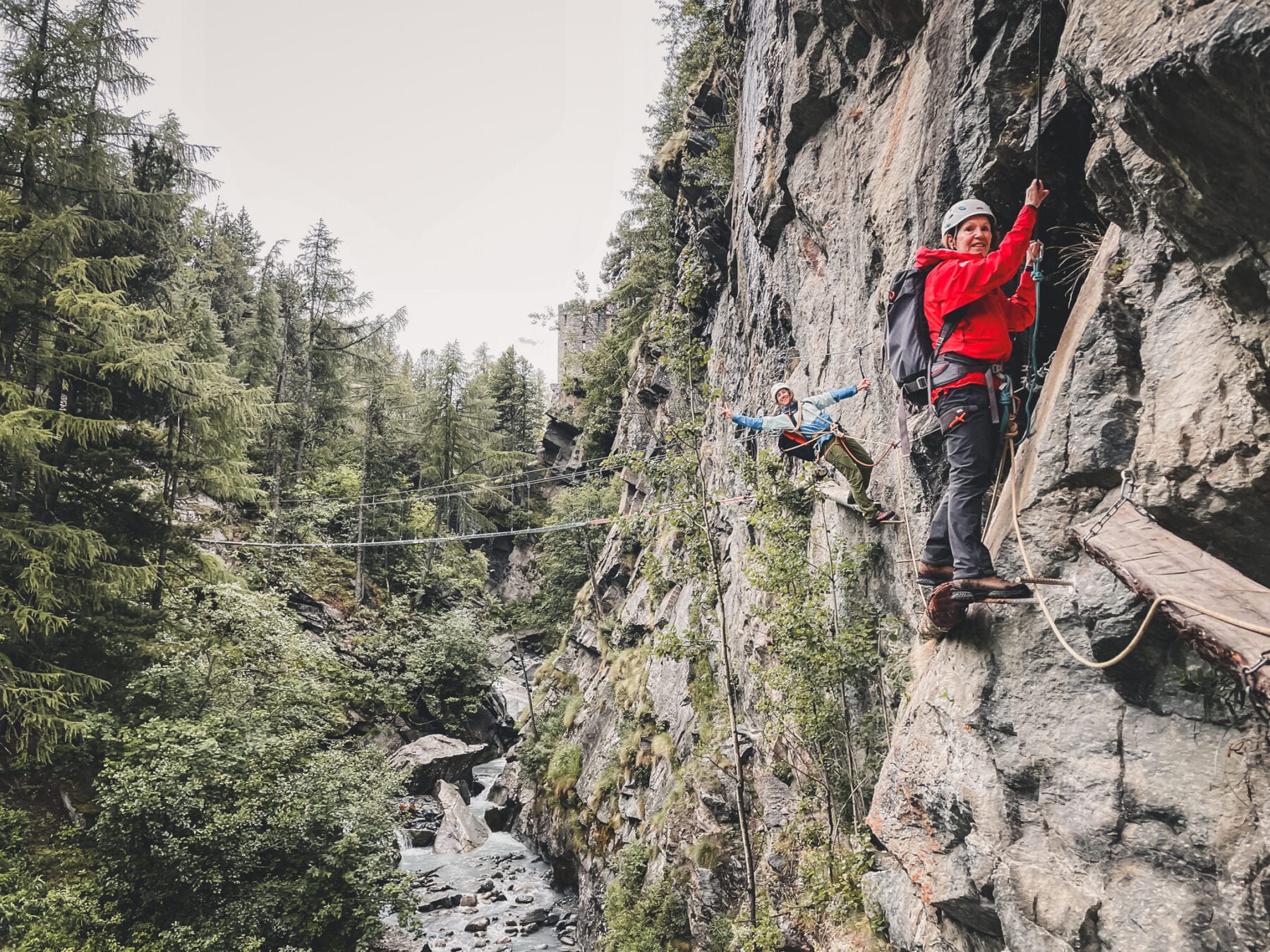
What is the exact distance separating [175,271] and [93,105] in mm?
2953

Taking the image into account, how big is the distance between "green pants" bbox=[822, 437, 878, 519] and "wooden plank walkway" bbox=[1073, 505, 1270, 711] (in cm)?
312

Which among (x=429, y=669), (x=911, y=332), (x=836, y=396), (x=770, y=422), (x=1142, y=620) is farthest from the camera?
(x=429, y=669)

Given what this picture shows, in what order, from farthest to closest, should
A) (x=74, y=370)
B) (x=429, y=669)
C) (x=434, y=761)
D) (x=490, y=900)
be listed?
(x=429, y=669) < (x=434, y=761) < (x=490, y=900) < (x=74, y=370)

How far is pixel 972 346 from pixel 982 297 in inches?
12.8

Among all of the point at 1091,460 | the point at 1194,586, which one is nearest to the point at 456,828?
the point at 1091,460

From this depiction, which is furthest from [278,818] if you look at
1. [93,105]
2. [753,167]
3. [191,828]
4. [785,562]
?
[753,167]

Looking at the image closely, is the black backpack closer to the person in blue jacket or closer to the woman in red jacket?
the woman in red jacket

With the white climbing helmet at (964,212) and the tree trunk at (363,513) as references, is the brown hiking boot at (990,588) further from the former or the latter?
the tree trunk at (363,513)

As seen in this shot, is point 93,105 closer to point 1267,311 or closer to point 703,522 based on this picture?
A: point 703,522

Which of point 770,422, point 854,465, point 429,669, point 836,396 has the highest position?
point 836,396

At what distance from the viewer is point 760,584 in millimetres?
6824

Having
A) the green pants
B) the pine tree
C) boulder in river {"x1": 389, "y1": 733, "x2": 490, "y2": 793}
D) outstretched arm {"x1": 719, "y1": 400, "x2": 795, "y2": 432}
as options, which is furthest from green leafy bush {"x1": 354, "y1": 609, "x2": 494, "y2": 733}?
the green pants

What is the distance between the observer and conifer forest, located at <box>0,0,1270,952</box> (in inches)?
102

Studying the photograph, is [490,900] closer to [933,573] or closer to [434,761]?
[434,761]
